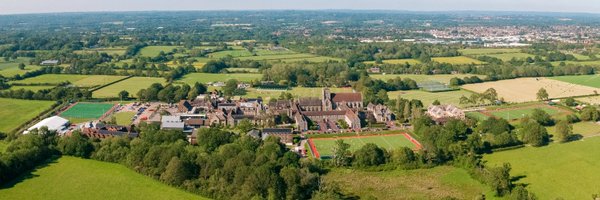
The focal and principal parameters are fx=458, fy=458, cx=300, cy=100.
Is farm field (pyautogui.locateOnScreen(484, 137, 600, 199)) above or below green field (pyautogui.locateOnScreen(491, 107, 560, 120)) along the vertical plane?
below

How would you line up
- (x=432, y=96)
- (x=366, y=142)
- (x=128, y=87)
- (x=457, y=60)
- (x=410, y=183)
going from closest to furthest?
(x=410, y=183) < (x=366, y=142) < (x=432, y=96) < (x=128, y=87) < (x=457, y=60)

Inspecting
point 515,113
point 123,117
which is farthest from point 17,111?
point 515,113

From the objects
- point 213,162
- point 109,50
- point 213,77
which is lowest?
point 213,77

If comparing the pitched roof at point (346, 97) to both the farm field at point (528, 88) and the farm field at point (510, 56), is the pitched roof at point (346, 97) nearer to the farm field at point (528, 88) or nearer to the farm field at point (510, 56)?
the farm field at point (528, 88)

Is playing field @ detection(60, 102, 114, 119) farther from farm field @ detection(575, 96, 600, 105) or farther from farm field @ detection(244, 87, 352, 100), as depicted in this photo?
farm field @ detection(575, 96, 600, 105)

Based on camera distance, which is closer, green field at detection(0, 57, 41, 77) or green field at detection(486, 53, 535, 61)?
green field at detection(0, 57, 41, 77)

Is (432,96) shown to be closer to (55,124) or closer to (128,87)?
(128,87)

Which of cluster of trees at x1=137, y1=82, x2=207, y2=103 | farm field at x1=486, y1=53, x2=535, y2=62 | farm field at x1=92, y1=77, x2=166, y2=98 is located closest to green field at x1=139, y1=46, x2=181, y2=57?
farm field at x1=92, y1=77, x2=166, y2=98

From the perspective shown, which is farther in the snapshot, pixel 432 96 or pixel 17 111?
pixel 432 96
